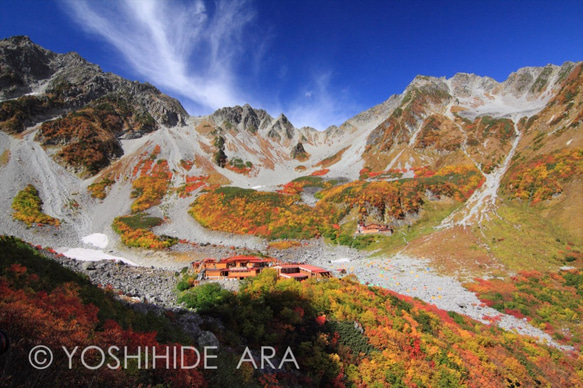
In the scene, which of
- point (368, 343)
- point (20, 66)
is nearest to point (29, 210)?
point (368, 343)

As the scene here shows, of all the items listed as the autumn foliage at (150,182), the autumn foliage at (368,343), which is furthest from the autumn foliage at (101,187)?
the autumn foliage at (368,343)

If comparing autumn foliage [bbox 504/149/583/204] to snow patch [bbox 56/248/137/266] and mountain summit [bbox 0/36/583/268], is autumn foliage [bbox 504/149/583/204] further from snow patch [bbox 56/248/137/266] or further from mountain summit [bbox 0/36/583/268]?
snow patch [bbox 56/248/137/266]

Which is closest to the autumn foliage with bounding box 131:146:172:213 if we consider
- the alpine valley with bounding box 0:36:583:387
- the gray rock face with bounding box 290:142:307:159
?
the alpine valley with bounding box 0:36:583:387

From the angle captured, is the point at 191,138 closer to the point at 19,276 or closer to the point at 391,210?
the point at 391,210

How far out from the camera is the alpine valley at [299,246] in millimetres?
10109

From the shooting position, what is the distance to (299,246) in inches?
1841

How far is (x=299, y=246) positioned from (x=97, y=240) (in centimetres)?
4097

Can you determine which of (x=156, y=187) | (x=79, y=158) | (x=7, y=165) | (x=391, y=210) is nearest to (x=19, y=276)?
(x=391, y=210)

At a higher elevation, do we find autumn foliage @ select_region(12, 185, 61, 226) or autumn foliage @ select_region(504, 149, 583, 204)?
autumn foliage @ select_region(504, 149, 583, 204)

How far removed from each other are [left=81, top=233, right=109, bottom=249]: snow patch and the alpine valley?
50 cm

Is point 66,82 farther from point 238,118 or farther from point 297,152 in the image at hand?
point 297,152

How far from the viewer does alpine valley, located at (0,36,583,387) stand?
398 inches

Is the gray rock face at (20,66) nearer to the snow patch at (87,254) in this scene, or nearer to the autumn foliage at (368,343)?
the snow patch at (87,254)

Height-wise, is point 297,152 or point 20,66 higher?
point 20,66
